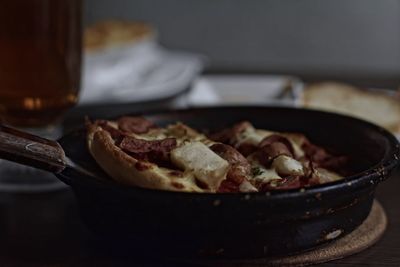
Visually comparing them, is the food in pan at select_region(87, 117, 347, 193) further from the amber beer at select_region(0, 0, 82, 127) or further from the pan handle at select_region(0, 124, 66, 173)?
the amber beer at select_region(0, 0, 82, 127)

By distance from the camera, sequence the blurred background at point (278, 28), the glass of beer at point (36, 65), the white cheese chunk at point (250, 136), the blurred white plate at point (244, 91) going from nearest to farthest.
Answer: the white cheese chunk at point (250, 136) < the glass of beer at point (36, 65) < the blurred white plate at point (244, 91) < the blurred background at point (278, 28)

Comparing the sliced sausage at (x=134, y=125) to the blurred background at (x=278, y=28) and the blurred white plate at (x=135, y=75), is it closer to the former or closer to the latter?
the blurred white plate at (x=135, y=75)

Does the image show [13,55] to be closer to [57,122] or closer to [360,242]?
[57,122]

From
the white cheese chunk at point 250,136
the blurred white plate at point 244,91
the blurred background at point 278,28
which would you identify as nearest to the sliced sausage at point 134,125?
the white cheese chunk at point 250,136

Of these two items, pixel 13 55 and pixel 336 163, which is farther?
pixel 13 55

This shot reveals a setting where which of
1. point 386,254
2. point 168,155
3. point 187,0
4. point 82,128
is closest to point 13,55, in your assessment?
point 82,128

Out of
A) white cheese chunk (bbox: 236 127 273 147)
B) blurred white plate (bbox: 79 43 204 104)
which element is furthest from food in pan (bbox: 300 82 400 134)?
white cheese chunk (bbox: 236 127 273 147)
